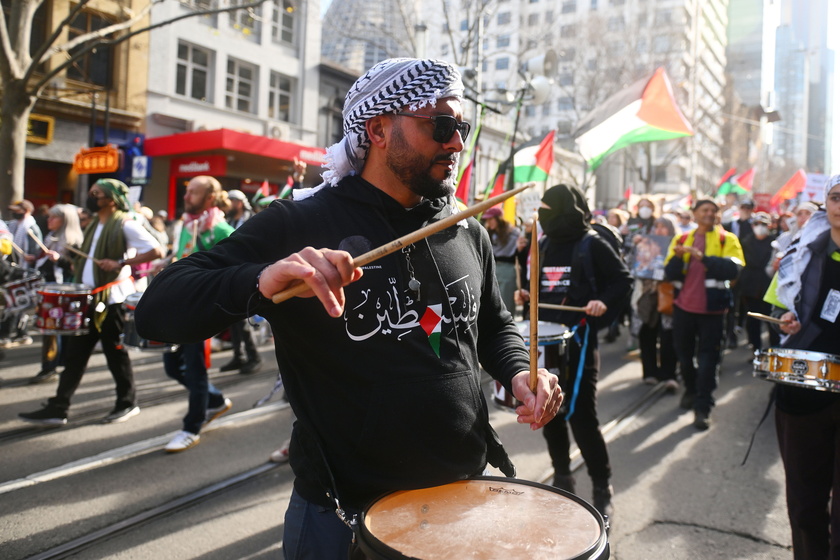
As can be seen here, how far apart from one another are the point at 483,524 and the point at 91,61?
21.1m

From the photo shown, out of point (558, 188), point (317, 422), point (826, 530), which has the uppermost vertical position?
point (558, 188)

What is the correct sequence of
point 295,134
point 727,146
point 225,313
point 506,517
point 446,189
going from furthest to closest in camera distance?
1. point 727,146
2. point 295,134
3. point 446,189
4. point 506,517
5. point 225,313

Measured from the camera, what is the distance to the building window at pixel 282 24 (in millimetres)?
23784

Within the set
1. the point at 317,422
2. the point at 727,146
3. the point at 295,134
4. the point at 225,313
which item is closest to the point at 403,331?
the point at 317,422

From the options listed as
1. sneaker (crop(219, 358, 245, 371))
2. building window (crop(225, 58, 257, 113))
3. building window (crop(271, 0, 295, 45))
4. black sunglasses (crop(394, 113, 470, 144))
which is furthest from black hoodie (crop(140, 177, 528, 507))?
building window (crop(271, 0, 295, 45))

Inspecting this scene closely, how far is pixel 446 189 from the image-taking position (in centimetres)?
200

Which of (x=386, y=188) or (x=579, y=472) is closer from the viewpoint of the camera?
(x=386, y=188)

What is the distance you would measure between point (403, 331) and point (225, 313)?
51cm

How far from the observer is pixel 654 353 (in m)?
8.02

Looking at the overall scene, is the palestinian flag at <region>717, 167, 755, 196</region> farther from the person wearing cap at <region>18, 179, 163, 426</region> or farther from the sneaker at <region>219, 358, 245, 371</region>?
the person wearing cap at <region>18, 179, 163, 426</region>

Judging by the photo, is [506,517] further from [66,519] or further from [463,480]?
[66,519]

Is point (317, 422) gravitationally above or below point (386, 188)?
below

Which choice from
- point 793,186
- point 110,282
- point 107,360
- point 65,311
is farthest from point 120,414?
point 793,186

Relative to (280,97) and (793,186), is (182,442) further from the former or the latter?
(280,97)
